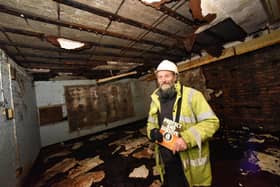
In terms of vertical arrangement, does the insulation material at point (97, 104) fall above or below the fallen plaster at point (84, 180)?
above

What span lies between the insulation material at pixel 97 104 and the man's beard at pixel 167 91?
4970 millimetres

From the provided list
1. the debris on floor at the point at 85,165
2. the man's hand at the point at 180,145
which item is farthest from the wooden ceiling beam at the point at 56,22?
the debris on floor at the point at 85,165

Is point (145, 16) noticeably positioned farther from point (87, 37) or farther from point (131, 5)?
point (87, 37)

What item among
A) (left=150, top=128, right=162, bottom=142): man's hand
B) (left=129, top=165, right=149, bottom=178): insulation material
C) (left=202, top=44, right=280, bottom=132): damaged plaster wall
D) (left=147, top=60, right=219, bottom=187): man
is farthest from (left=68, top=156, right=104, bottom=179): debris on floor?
(left=202, top=44, right=280, bottom=132): damaged plaster wall

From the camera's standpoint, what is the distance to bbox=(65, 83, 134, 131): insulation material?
5.44 metres

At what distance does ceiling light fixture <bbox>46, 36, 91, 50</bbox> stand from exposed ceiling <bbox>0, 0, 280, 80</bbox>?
24mm

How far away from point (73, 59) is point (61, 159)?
2658mm

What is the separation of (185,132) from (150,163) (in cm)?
210

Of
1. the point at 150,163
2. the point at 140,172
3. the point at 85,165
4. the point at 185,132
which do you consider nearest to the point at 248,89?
the point at 150,163

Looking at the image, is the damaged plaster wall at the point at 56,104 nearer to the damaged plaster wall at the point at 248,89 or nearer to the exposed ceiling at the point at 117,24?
the exposed ceiling at the point at 117,24

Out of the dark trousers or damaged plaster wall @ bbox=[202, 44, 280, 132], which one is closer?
the dark trousers

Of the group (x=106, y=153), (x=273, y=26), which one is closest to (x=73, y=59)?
(x=106, y=153)

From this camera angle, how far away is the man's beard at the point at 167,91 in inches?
51.5

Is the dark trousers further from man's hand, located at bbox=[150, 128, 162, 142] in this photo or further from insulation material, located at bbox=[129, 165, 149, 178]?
insulation material, located at bbox=[129, 165, 149, 178]
